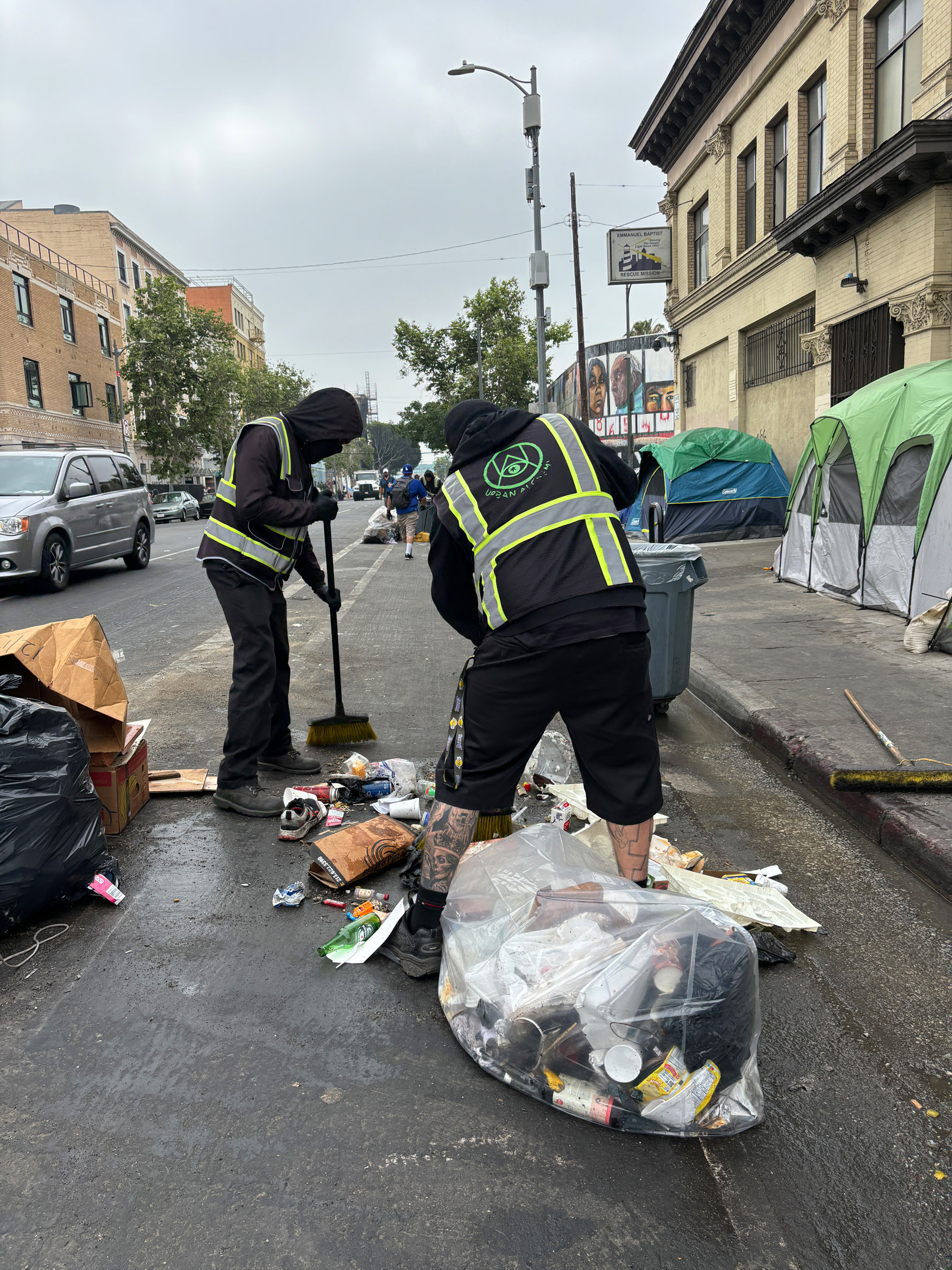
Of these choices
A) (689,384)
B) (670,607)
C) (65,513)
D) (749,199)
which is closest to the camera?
(670,607)

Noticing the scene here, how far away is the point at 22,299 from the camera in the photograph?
122ft

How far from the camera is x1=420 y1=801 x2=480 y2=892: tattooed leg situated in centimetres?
272

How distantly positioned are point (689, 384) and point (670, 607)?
19282 mm

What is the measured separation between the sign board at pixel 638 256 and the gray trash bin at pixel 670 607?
19.0m

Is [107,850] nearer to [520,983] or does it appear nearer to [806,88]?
[520,983]

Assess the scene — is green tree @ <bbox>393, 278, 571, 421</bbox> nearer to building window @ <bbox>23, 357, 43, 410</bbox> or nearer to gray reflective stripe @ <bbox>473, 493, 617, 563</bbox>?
building window @ <bbox>23, 357, 43, 410</bbox>

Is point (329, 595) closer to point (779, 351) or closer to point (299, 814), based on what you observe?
point (299, 814)

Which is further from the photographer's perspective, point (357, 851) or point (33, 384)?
point (33, 384)

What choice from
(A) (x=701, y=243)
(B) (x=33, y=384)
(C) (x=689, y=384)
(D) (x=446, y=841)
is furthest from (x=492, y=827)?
(B) (x=33, y=384)

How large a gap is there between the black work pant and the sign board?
2087 centimetres

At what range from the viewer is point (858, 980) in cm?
279

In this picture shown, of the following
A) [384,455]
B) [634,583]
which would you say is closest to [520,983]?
[634,583]

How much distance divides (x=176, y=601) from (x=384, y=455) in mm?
125949

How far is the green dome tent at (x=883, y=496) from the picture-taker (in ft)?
26.6
